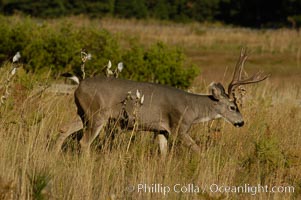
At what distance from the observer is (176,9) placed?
69375 mm

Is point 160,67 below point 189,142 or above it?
below

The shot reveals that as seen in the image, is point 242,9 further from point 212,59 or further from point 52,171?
point 52,171

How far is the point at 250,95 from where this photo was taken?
13.9 m

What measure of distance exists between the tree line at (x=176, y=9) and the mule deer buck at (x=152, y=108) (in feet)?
170

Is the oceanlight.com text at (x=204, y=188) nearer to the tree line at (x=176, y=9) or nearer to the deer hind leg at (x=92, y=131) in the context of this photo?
the deer hind leg at (x=92, y=131)

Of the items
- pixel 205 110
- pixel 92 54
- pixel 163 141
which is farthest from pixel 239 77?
pixel 92 54

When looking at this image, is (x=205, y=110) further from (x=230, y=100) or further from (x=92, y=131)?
(x=92, y=131)

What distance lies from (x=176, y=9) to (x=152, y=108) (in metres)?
60.3

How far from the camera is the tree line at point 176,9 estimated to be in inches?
2510

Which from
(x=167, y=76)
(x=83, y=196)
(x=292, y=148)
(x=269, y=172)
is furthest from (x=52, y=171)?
(x=167, y=76)

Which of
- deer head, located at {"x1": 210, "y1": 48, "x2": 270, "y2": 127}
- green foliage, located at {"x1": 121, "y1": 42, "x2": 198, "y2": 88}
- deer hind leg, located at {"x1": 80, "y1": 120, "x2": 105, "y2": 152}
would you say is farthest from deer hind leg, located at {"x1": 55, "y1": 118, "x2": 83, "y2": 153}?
green foliage, located at {"x1": 121, "y1": 42, "x2": 198, "y2": 88}

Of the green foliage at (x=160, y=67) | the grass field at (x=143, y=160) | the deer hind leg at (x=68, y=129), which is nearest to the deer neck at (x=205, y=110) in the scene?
the grass field at (x=143, y=160)

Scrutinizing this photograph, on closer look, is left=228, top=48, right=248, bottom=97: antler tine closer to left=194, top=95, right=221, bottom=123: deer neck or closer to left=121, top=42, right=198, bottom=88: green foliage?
left=194, top=95, right=221, bottom=123: deer neck

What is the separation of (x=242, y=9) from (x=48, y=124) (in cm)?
5760
